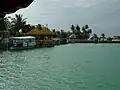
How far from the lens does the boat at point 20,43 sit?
66.5 metres

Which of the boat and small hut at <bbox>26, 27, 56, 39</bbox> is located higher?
small hut at <bbox>26, 27, 56, 39</bbox>

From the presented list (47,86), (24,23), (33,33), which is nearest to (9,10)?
(47,86)

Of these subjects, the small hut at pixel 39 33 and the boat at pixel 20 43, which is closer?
the boat at pixel 20 43

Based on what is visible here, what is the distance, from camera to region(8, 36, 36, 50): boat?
66469 mm

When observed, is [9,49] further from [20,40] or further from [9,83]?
[9,83]

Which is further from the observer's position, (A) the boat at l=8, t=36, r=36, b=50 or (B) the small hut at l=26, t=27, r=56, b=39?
(B) the small hut at l=26, t=27, r=56, b=39

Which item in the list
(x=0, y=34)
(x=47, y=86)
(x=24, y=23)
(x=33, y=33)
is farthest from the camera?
(x=33, y=33)

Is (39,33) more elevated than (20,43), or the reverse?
(39,33)

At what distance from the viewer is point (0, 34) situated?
65062 millimetres

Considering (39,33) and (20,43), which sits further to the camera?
(39,33)

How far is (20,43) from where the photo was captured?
69375mm

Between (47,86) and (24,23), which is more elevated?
(24,23)

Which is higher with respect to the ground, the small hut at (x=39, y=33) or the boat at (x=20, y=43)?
the small hut at (x=39, y=33)

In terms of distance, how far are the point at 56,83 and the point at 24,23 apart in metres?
64.1
